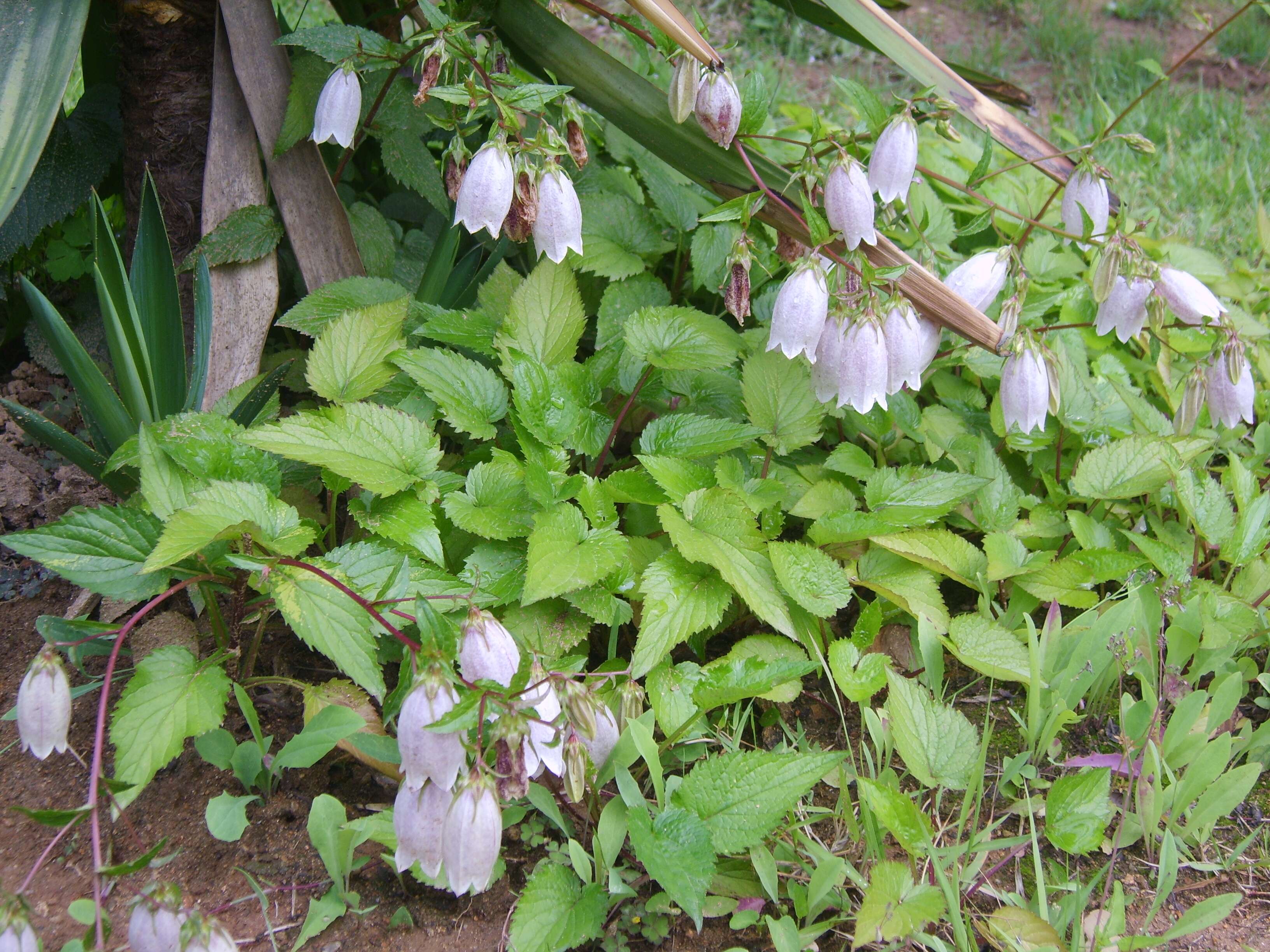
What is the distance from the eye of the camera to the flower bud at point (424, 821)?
1125 mm

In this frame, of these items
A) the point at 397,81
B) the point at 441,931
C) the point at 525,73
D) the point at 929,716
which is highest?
the point at 525,73

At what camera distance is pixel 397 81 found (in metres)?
2.06

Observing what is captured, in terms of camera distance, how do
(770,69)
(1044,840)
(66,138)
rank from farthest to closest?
1. (770,69)
2. (66,138)
3. (1044,840)

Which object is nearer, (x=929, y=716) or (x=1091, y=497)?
(x=929, y=716)

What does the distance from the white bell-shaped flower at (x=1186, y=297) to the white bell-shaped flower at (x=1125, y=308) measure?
53 mm

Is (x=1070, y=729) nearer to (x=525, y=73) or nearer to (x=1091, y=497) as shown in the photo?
(x=1091, y=497)

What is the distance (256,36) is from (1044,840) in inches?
77.8

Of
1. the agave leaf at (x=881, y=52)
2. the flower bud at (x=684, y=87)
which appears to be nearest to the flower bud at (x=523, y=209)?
the flower bud at (x=684, y=87)

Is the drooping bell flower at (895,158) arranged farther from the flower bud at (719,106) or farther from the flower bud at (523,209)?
the flower bud at (523,209)

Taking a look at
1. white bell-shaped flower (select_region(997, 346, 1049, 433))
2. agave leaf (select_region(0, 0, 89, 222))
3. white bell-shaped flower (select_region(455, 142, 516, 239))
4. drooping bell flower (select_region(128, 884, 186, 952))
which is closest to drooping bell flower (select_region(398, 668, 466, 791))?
drooping bell flower (select_region(128, 884, 186, 952))

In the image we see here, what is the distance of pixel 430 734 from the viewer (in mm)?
1075

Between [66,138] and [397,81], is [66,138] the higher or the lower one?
the lower one

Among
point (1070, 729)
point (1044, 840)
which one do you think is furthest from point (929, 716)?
point (1070, 729)

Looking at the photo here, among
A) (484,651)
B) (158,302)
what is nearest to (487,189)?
(158,302)
